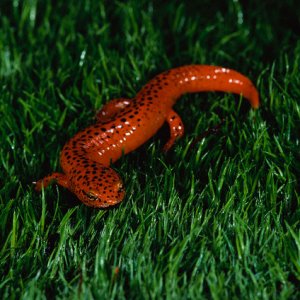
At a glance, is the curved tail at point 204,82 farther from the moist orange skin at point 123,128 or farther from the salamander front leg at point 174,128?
the salamander front leg at point 174,128

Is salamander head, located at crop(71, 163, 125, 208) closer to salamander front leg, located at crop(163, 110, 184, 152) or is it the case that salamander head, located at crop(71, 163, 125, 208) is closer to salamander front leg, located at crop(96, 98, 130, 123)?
salamander front leg, located at crop(163, 110, 184, 152)

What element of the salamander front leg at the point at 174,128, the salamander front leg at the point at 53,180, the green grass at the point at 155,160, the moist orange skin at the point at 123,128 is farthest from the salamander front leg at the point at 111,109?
the salamander front leg at the point at 53,180

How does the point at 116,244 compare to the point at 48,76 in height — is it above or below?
below

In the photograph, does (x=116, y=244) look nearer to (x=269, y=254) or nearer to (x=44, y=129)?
(x=269, y=254)

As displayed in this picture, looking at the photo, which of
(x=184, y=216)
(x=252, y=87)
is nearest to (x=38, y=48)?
(x=252, y=87)

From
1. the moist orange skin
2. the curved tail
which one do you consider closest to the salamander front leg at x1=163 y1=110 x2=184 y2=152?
the moist orange skin

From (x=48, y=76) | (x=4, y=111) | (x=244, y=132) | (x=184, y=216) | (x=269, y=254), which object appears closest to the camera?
(x=269, y=254)
